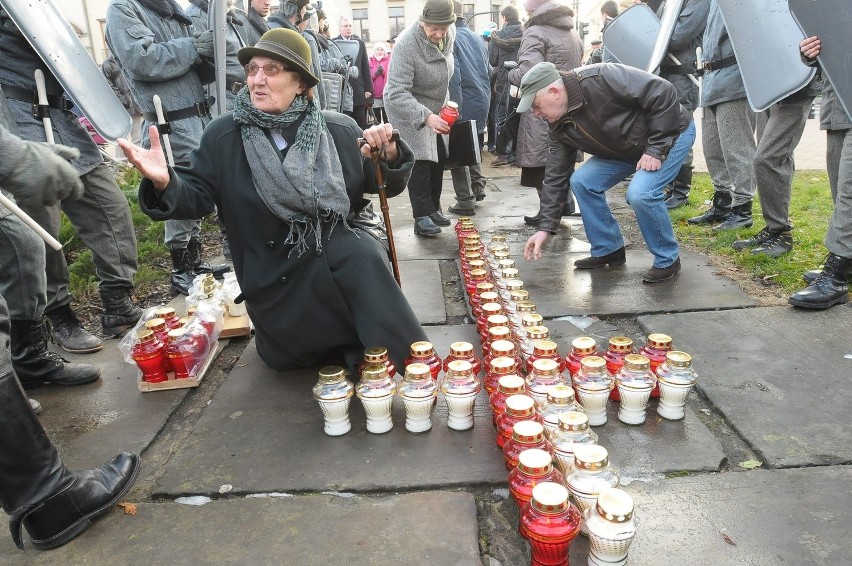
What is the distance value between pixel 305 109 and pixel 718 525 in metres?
2.21

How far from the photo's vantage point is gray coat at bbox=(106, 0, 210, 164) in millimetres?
3838

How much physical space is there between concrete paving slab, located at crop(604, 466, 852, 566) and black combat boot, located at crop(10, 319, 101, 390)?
2442 mm

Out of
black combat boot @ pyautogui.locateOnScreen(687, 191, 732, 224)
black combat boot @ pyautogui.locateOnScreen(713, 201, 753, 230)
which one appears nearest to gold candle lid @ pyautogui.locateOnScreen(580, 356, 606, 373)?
black combat boot @ pyautogui.locateOnScreen(713, 201, 753, 230)

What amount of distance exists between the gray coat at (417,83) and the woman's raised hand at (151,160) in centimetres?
280

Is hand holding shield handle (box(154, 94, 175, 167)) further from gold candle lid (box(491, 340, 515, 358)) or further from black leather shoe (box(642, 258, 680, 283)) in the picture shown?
black leather shoe (box(642, 258, 680, 283))

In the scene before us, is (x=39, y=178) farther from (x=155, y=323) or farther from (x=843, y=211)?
(x=843, y=211)

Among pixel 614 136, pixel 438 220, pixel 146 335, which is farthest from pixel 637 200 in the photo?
pixel 146 335

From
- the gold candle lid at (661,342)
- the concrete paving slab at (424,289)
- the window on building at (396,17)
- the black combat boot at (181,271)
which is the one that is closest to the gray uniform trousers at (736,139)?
the concrete paving slab at (424,289)

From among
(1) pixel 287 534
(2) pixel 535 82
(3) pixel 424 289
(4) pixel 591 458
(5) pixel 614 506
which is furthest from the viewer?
(3) pixel 424 289

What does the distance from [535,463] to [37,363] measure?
2.43 m

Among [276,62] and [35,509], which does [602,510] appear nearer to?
[35,509]

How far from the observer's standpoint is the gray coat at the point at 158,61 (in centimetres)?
384

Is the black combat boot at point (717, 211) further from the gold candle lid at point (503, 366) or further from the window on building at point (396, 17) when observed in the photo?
the window on building at point (396, 17)

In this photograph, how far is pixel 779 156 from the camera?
4.04 meters
